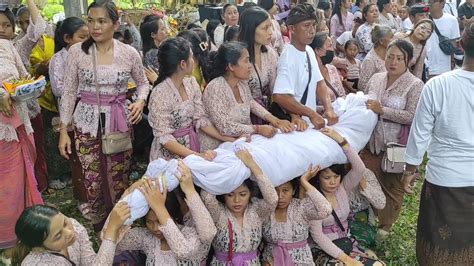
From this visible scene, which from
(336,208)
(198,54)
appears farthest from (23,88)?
(336,208)

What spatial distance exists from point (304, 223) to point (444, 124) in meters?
1.04

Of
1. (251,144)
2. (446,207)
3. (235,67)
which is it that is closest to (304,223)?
(251,144)

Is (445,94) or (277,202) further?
(277,202)

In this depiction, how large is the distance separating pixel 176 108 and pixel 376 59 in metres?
2.29

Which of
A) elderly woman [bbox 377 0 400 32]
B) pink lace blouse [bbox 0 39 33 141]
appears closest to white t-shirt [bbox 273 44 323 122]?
pink lace blouse [bbox 0 39 33 141]

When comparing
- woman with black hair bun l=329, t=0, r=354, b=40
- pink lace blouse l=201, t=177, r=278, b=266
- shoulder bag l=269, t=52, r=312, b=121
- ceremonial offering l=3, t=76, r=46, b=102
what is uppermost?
ceremonial offering l=3, t=76, r=46, b=102

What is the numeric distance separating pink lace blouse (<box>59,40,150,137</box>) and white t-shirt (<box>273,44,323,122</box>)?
1.01m

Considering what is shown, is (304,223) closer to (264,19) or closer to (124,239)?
(124,239)

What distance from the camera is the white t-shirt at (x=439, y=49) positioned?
21.0ft

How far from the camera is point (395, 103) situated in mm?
3898

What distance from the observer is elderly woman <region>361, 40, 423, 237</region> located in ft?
12.6

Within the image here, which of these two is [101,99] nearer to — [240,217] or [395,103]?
[240,217]

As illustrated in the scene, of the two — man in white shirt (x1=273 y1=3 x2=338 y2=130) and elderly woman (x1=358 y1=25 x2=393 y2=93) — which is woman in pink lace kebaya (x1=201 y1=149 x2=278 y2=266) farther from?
elderly woman (x1=358 y1=25 x2=393 y2=93)

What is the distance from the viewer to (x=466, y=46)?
280cm
